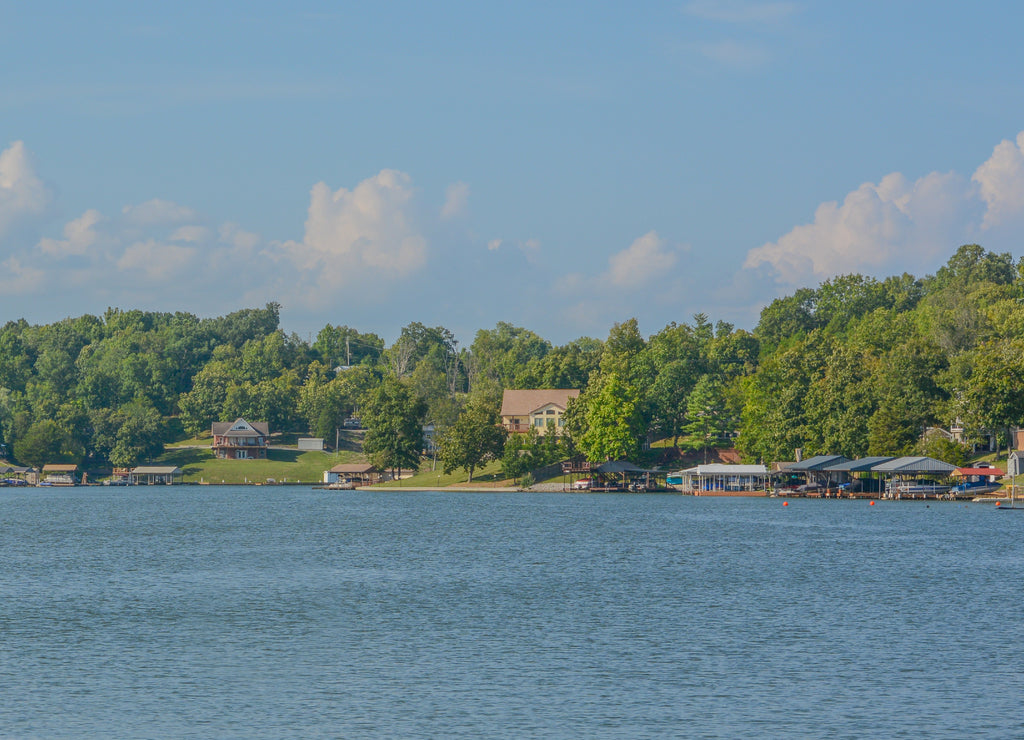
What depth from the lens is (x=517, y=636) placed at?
37688mm

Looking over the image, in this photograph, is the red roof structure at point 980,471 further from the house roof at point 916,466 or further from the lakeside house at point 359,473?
the lakeside house at point 359,473

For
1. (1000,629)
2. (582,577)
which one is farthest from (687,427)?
(1000,629)

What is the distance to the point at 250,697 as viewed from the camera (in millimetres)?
28969

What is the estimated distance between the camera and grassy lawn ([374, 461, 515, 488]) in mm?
160250

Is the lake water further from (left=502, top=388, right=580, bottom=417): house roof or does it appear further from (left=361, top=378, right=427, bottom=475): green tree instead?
(left=502, top=388, right=580, bottom=417): house roof

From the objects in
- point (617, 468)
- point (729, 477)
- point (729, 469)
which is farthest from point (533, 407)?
point (729, 469)

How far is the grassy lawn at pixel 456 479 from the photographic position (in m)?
160

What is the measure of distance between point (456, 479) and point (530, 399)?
29043 mm

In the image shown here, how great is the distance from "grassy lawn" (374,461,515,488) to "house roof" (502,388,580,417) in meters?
18.5

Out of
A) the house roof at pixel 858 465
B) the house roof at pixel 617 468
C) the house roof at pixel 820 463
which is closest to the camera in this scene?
the house roof at pixel 858 465

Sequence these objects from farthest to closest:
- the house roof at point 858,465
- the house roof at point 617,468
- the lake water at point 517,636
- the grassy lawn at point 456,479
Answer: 1. the grassy lawn at point 456,479
2. the house roof at point 617,468
3. the house roof at point 858,465
4. the lake water at point 517,636

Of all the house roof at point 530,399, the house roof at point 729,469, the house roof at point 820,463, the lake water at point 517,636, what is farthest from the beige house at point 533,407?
the lake water at point 517,636

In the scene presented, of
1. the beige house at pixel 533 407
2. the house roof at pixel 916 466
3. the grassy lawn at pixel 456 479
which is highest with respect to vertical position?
the beige house at pixel 533 407

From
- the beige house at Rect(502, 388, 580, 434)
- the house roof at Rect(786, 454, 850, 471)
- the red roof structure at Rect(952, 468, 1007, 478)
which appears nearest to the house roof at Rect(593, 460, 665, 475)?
the house roof at Rect(786, 454, 850, 471)
